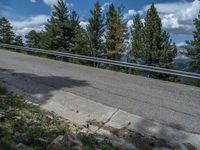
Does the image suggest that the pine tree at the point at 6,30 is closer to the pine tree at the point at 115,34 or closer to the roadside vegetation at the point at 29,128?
the pine tree at the point at 115,34

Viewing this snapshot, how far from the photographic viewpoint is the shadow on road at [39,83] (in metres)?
9.53

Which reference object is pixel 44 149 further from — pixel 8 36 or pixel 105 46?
pixel 8 36

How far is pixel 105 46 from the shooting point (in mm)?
45344

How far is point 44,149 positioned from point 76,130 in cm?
168

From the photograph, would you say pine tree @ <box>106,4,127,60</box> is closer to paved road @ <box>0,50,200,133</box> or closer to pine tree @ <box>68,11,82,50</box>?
pine tree @ <box>68,11,82,50</box>

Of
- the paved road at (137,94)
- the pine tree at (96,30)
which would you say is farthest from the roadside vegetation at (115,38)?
the paved road at (137,94)

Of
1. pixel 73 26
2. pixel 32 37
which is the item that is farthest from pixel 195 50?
pixel 32 37

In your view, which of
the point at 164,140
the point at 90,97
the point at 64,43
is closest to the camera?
the point at 164,140

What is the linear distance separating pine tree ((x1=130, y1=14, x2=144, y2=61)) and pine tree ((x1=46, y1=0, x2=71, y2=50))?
10.4 m

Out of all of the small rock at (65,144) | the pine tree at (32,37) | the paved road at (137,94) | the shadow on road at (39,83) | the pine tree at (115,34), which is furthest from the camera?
the pine tree at (32,37)

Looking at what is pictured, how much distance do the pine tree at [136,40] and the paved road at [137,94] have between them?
91.0 ft

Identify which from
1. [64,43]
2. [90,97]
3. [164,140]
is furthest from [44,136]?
[64,43]

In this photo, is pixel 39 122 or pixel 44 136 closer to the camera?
pixel 44 136

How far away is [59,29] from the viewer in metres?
49.2
